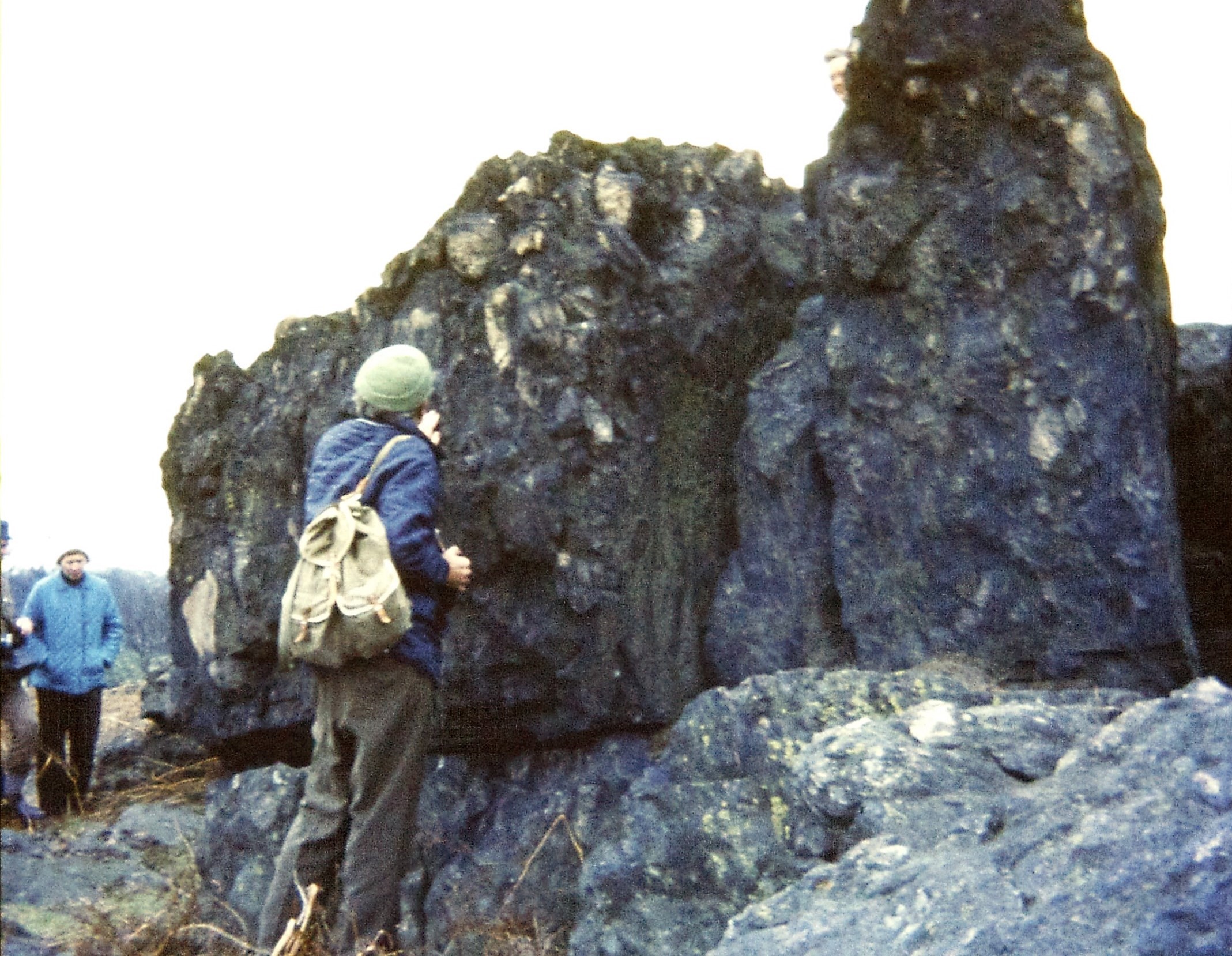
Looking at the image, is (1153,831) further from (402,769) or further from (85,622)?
(85,622)

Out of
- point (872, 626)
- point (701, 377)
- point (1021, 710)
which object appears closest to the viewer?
point (1021, 710)

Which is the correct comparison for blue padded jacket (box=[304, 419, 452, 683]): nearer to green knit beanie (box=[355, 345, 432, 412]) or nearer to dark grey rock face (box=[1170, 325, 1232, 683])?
green knit beanie (box=[355, 345, 432, 412])

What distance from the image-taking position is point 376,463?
13.9 ft

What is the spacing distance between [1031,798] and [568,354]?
126 inches

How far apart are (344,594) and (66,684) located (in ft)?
15.6

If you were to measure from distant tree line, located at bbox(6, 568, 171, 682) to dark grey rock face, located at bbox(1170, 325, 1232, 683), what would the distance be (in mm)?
12227

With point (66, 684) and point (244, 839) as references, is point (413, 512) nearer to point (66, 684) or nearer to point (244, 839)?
point (244, 839)

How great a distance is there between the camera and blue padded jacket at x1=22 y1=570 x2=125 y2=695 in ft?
24.8

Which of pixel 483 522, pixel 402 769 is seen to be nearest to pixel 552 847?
pixel 402 769

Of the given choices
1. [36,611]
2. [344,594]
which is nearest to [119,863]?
[36,611]

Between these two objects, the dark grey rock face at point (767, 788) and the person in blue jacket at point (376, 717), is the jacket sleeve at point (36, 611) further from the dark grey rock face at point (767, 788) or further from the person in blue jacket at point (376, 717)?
the dark grey rock face at point (767, 788)

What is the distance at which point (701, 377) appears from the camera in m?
5.53

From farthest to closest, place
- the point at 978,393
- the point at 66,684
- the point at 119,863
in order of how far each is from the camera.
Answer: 1. the point at 66,684
2. the point at 119,863
3. the point at 978,393

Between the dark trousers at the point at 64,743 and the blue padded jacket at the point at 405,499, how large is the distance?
4472 mm
